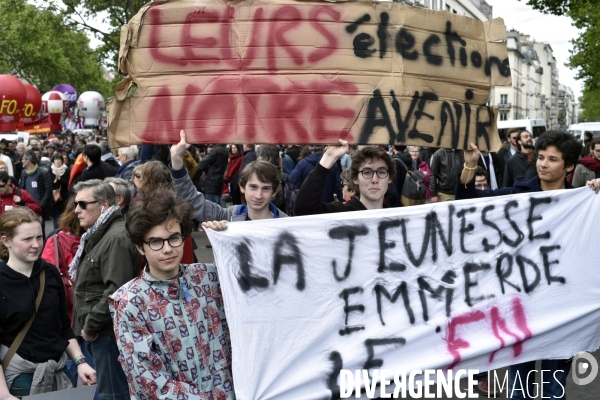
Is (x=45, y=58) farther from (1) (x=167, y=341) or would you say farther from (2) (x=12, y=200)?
(1) (x=167, y=341)

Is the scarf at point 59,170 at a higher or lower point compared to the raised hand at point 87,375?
higher

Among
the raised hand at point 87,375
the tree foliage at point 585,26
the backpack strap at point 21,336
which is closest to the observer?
the backpack strap at point 21,336

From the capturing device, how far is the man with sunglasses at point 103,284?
159 inches

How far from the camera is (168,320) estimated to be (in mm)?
3029

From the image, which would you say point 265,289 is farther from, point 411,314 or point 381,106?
point 381,106

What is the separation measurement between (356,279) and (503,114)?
4734 inches

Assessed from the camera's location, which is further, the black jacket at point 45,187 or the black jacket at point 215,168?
the black jacket at point 215,168

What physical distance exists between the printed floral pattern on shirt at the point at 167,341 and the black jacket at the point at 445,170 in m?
6.14

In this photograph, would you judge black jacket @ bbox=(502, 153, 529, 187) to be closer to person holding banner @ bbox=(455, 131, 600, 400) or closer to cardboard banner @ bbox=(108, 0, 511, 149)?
person holding banner @ bbox=(455, 131, 600, 400)

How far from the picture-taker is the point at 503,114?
391 ft

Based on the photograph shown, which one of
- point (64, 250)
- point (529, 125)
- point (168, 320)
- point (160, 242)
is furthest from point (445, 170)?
point (529, 125)

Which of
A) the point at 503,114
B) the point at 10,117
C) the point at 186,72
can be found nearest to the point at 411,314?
the point at 186,72

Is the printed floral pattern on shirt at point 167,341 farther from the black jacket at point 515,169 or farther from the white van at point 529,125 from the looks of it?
the white van at point 529,125

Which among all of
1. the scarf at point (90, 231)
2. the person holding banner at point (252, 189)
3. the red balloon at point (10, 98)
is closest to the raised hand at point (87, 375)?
the scarf at point (90, 231)
